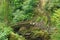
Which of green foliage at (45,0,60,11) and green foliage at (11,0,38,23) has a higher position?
green foliage at (45,0,60,11)

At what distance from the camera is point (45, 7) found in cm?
1049

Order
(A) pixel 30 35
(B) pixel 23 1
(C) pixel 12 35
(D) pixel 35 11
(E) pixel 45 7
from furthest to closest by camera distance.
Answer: (B) pixel 23 1 < (D) pixel 35 11 < (E) pixel 45 7 < (A) pixel 30 35 < (C) pixel 12 35

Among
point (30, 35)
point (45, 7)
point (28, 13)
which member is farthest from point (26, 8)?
point (30, 35)

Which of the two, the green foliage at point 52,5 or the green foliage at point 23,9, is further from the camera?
the green foliage at point 23,9

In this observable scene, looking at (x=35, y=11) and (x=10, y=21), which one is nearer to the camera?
(x=10, y=21)

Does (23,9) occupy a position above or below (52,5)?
below

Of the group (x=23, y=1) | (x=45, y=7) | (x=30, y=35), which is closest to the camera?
(x=30, y=35)

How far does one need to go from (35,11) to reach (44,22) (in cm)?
184

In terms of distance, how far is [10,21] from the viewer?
986 cm

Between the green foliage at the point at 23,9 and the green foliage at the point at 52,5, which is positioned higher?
the green foliage at the point at 52,5

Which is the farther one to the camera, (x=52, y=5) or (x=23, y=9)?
(x=23, y=9)

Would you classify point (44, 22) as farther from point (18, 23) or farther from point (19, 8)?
point (19, 8)

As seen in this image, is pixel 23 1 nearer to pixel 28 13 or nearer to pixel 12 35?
pixel 28 13

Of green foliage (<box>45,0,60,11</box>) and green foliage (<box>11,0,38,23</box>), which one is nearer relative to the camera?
green foliage (<box>45,0,60,11</box>)
